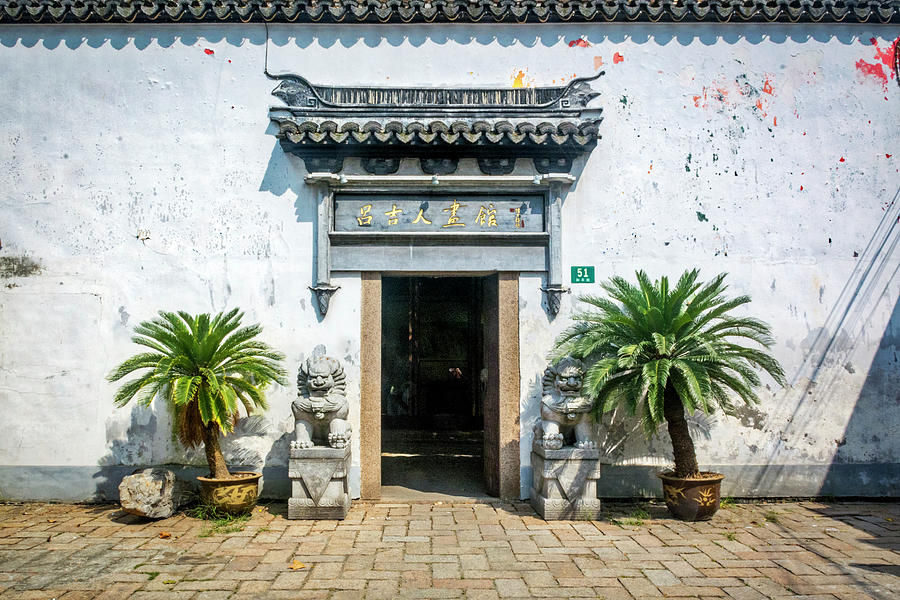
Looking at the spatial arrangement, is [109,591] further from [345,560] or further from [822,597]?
[822,597]

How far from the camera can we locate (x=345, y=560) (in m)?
4.32

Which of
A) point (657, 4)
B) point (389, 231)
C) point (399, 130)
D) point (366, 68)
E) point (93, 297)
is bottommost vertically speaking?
point (93, 297)

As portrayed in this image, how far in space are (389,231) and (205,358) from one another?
201 centimetres

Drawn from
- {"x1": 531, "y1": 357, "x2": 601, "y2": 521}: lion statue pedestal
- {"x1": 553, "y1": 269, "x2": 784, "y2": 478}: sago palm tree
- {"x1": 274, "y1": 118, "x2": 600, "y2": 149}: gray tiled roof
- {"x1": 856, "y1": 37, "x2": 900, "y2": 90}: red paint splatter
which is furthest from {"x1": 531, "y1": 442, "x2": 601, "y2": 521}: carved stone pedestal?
{"x1": 856, "y1": 37, "x2": 900, "y2": 90}: red paint splatter

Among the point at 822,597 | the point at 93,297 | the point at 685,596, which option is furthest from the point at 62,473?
the point at 822,597

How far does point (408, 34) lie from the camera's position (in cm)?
644

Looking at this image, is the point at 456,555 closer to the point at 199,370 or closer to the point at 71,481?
the point at 199,370

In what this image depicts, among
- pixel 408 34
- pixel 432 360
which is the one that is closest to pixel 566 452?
pixel 408 34

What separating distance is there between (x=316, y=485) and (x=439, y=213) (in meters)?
2.72

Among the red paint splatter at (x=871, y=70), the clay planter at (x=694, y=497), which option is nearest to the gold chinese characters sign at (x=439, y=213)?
the clay planter at (x=694, y=497)

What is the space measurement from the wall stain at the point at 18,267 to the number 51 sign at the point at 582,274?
5154 millimetres

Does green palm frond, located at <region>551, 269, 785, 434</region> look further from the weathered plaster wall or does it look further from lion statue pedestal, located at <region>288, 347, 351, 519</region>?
lion statue pedestal, located at <region>288, 347, 351, 519</region>

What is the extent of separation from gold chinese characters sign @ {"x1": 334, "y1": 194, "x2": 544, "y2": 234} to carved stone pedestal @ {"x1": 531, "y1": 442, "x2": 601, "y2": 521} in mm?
2141

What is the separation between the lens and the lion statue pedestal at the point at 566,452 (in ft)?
17.4
